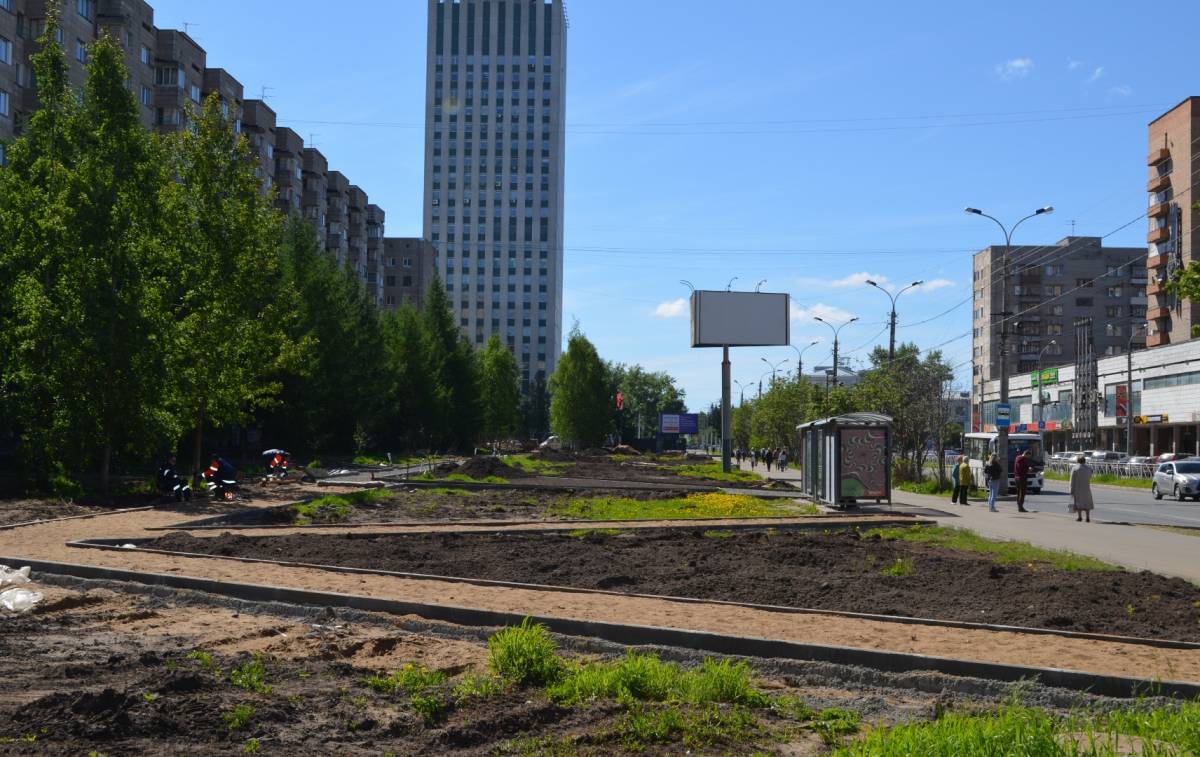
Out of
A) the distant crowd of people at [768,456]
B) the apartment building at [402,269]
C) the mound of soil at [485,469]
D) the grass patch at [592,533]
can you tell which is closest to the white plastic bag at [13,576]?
the grass patch at [592,533]

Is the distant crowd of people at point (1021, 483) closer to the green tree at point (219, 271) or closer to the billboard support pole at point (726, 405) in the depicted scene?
the billboard support pole at point (726, 405)

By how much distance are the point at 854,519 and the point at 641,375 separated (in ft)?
488

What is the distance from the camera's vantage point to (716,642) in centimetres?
889

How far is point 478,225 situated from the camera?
178 meters

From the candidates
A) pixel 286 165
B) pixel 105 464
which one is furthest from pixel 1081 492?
pixel 286 165

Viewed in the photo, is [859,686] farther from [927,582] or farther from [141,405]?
[141,405]

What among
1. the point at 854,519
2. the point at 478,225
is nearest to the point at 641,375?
the point at 478,225

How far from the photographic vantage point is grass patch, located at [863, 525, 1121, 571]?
1575 cm

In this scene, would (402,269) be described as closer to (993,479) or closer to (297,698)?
(993,479)

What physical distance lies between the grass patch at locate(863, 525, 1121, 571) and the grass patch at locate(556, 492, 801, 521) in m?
4.74

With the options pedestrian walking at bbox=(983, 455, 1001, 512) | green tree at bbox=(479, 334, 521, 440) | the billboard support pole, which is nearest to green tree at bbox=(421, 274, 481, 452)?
green tree at bbox=(479, 334, 521, 440)

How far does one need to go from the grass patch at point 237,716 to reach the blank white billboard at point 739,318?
5697cm

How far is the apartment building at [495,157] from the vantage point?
6870 inches

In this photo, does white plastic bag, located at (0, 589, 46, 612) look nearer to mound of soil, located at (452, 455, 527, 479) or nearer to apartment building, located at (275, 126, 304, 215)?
mound of soil, located at (452, 455, 527, 479)
